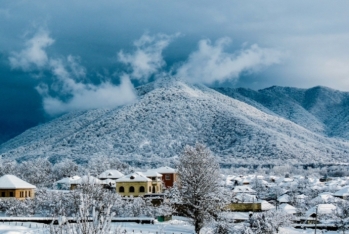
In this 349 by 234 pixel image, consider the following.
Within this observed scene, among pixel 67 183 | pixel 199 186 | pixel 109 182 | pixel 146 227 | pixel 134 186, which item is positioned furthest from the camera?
pixel 67 183

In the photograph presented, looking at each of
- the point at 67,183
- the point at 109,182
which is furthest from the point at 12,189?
the point at 67,183

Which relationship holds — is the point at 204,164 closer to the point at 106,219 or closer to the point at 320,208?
the point at 320,208

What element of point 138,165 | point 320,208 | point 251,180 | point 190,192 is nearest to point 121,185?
point 320,208

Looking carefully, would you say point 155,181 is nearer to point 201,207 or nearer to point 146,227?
point 146,227

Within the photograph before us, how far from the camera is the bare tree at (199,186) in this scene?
39.8 meters

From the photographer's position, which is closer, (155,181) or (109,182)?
(155,181)

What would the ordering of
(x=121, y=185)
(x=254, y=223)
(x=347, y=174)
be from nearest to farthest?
(x=254, y=223), (x=121, y=185), (x=347, y=174)

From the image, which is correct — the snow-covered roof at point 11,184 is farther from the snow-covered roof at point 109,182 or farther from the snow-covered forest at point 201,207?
the snow-covered roof at point 109,182

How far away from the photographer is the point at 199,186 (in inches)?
1582

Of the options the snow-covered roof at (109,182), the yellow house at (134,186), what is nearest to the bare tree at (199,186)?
the yellow house at (134,186)

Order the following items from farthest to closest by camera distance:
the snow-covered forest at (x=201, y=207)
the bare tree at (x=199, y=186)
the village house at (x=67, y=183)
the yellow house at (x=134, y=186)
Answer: the village house at (x=67, y=183), the yellow house at (x=134, y=186), the bare tree at (x=199, y=186), the snow-covered forest at (x=201, y=207)

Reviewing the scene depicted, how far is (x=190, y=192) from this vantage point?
40.5 meters

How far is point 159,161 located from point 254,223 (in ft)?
524

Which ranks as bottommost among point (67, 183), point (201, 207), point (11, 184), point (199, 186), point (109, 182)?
point (201, 207)
